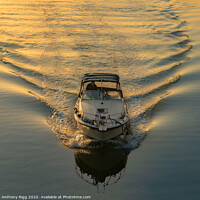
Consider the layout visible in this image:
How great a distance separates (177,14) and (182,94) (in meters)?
23.4

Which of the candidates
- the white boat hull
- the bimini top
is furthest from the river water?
the bimini top

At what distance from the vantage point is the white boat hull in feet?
45.6

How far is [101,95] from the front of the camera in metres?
16.3

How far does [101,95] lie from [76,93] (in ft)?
15.0

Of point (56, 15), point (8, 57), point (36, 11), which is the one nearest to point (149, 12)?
point (56, 15)

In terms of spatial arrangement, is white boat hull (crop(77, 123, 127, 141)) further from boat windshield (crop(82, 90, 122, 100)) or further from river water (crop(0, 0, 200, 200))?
boat windshield (crop(82, 90, 122, 100))

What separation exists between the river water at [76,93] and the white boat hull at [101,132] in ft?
2.14

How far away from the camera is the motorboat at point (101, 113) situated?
553 inches

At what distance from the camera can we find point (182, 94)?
19922mm

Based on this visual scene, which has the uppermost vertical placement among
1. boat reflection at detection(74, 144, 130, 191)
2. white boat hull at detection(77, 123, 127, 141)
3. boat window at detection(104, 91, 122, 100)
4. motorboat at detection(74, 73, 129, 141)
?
boat window at detection(104, 91, 122, 100)

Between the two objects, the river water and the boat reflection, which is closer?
the river water

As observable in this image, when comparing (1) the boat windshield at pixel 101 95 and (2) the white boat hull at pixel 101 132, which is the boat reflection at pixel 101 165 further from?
(1) the boat windshield at pixel 101 95

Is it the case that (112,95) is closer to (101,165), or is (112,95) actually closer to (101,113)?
(101,113)

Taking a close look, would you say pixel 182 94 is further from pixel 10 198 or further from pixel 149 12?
pixel 149 12
